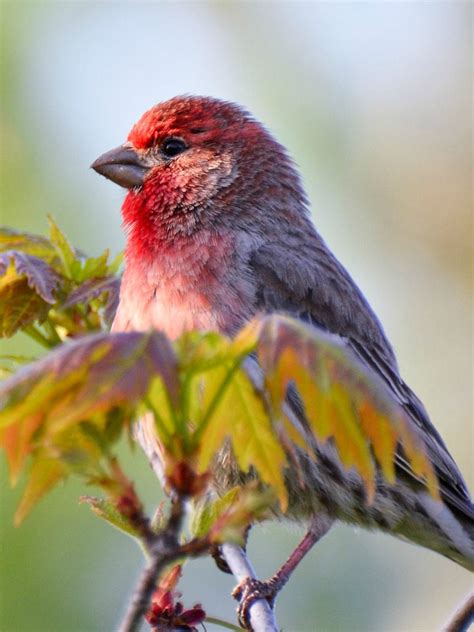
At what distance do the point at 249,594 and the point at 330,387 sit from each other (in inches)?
103

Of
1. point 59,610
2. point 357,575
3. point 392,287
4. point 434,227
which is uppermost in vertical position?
point 434,227

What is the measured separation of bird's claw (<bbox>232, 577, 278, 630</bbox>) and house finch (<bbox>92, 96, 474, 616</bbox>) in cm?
7

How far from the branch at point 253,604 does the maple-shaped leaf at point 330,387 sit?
1716 millimetres

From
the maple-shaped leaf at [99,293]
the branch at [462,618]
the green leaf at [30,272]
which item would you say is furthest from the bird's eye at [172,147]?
the branch at [462,618]

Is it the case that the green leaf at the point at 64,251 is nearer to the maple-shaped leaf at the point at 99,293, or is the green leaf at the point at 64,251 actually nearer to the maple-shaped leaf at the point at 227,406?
the maple-shaped leaf at the point at 99,293

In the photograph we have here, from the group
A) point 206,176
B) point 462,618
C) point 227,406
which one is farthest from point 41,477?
point 206,176

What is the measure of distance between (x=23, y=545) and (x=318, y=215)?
4.15 metres

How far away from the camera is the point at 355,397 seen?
2.21 m

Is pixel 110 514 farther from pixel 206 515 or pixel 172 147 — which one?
pixel 172 147

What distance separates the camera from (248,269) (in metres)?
5.13

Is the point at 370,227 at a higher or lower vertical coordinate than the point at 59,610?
higher

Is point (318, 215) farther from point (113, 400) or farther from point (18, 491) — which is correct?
point (113, 400)

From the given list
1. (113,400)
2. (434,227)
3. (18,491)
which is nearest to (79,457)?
(113,400)

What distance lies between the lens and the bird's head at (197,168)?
545 cm
